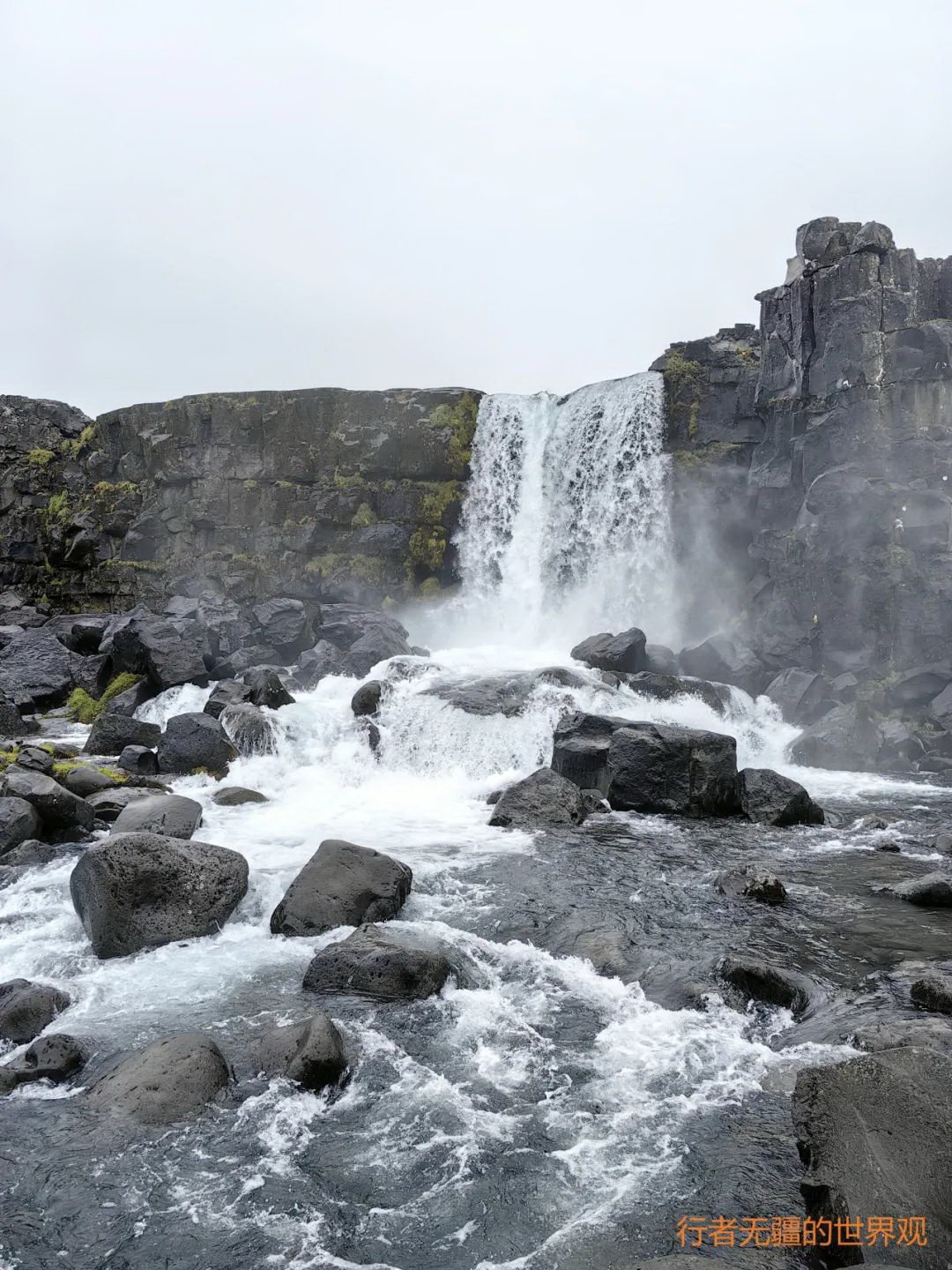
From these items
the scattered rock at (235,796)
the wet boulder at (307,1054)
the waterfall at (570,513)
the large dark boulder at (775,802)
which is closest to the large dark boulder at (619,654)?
the waterfall at (570,513)

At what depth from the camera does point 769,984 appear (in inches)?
354

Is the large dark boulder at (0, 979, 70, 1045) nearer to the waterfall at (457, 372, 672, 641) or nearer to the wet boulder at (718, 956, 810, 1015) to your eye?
the wet boulder at (718, 956, 810, 1015)

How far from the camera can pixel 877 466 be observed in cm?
2594

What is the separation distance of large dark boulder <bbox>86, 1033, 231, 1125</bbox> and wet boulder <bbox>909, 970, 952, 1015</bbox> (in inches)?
262

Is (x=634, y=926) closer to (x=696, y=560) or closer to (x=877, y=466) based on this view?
(x=877, y=466)

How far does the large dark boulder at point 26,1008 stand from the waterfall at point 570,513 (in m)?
25.8

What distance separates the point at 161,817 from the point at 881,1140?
37.2ft

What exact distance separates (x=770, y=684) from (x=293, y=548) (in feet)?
70.5

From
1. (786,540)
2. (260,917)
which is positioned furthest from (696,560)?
(260,917)

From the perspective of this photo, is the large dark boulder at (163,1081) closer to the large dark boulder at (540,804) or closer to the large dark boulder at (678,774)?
the large dark boulder at (540,804)

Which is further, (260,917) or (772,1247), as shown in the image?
(260,917)

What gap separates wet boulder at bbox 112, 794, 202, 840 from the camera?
1380 centimetres

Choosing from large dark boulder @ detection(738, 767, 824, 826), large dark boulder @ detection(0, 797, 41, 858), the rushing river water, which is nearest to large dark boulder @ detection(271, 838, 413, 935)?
the rushing river water

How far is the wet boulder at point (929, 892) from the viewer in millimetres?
11805
